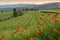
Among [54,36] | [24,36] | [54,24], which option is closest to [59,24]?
[54,24]

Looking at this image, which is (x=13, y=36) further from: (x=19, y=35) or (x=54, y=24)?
(x=54, y=24)

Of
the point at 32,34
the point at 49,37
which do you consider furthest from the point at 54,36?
the point at 32,34

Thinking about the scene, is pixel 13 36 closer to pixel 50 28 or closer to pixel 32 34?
pixel 32 34

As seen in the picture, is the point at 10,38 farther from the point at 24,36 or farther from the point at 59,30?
the point at 59,30

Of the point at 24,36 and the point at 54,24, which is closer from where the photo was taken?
the point at 24,36

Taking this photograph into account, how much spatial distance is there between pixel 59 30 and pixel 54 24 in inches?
43.0

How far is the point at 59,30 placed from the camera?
21922 millimetres

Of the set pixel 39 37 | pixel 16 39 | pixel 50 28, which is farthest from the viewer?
pixel 50 28

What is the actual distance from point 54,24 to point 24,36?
14.9ft

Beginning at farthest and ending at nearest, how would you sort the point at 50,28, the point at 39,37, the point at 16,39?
the point at 50,28 → the point at 39,37 → the point at 16,39

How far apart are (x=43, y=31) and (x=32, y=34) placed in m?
1.14

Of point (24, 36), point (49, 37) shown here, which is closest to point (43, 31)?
point (49, 37)

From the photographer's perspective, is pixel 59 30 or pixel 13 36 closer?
pixel 13 36

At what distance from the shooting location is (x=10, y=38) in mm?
19203
